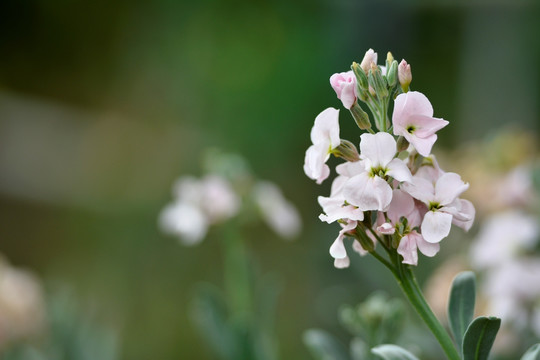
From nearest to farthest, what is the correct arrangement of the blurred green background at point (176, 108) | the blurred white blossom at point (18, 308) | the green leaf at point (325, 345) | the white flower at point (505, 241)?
the green leaf at point (325, 345) < the white flower at point (505, 241) < the blurred white blossom at point (18, 308) < the blurred green background at point (176, 108)

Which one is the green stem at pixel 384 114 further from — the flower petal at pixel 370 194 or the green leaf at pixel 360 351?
the green leaf at pixel 360 351

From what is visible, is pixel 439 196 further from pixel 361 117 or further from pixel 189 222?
pixel 189 222

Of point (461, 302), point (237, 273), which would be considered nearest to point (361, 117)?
point (461, 302)

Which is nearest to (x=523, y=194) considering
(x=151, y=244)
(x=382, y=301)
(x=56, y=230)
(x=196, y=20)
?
(x=382, y=301)

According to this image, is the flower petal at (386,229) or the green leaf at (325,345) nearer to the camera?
the flower petal at (386,229)

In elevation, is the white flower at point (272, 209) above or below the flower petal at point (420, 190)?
above

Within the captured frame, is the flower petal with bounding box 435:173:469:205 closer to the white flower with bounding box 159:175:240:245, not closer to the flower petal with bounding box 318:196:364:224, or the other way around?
the flower petal with bounding box 318:196:364:224

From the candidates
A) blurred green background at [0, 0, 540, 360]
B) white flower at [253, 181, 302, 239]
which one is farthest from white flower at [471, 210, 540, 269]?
blurred green background at [0, 0, 540, 360]

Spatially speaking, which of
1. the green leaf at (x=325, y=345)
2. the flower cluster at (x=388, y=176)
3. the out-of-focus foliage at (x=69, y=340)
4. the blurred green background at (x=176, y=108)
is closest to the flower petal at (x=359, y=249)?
the flower cluster at (x=388, y=176)
